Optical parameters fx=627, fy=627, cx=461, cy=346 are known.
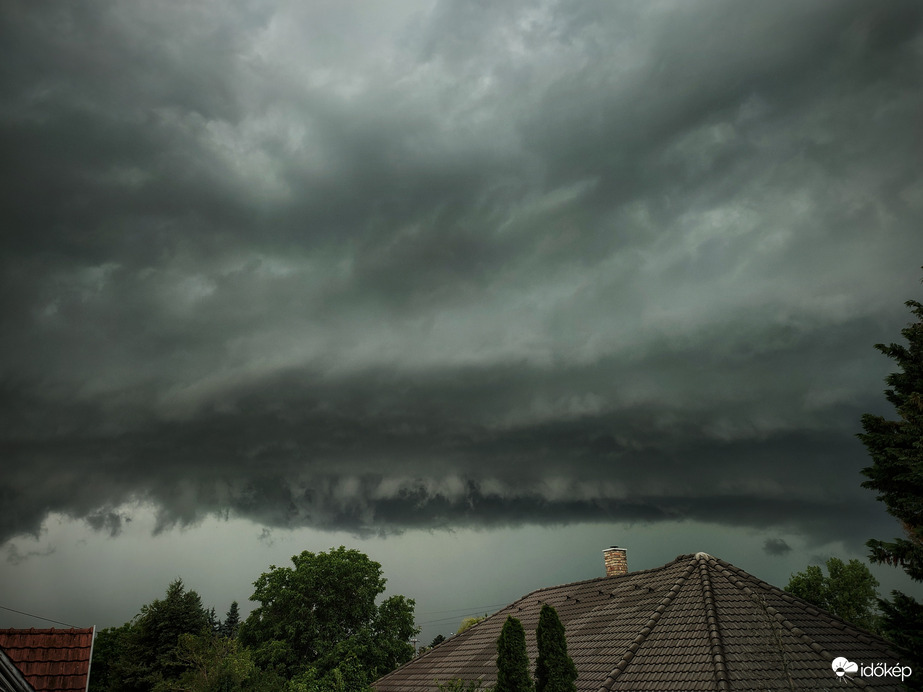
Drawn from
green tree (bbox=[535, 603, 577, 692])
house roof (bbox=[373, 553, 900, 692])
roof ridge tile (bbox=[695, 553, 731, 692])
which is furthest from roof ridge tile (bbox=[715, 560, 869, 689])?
green tree (bbox=[535, 603, 577, 692])

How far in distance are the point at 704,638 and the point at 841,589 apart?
110ft

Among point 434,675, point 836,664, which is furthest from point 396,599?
point 836,664

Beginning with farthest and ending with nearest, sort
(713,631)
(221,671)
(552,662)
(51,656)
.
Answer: (221,671) < (51,656) < (713,631) < (552,662)

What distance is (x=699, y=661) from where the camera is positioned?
18766mm

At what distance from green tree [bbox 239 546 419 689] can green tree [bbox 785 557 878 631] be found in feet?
102

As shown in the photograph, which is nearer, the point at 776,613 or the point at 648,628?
the point at 776,613

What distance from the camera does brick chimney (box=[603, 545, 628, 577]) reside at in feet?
109

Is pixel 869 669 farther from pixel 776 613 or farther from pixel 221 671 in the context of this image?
pixel 221 671

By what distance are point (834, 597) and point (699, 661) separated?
3430 cm

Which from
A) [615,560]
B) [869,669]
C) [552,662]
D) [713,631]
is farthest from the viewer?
[615,560]

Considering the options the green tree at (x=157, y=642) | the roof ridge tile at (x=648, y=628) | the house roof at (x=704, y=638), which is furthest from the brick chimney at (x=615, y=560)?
the green tree at (x=157, y=642)

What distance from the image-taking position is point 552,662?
17359 mm

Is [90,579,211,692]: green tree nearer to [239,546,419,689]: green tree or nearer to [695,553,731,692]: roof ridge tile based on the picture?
[239,546,419,689]: green tree

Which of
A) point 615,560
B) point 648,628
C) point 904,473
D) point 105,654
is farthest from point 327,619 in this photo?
point 904,473
